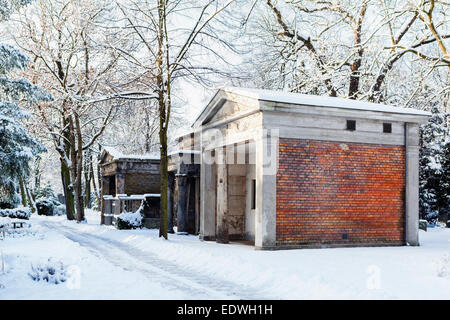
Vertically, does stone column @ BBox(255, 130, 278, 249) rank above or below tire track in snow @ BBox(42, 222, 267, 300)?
above

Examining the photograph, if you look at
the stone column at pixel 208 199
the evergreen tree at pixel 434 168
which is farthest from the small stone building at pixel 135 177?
the evergreen tree at pixel 434 168

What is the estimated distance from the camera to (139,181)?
90.9 feet

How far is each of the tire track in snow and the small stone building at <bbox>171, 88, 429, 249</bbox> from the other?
3345 mm

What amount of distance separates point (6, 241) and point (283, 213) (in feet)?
32.1

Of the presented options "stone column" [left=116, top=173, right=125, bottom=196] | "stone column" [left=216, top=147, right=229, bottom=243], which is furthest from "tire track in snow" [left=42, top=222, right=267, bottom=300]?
"stone column" [left=116, top=173, right=125, bottom=196]

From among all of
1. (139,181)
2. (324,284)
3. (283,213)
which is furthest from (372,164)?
(139,181)

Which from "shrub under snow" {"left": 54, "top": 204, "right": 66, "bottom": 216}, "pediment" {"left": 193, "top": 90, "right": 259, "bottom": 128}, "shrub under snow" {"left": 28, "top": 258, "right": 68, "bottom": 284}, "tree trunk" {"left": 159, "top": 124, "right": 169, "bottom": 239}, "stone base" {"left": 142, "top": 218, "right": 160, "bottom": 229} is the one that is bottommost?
"shrub under snow" {"left": 54, "top": 204, "right": 66, "bottom": 216}

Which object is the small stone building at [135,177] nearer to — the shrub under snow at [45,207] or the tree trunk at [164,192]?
the tree trunk at [164,192]

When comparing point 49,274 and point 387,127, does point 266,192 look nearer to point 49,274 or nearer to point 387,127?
point 387,127

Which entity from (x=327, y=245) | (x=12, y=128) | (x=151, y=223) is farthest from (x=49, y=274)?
(x=151, y=223)

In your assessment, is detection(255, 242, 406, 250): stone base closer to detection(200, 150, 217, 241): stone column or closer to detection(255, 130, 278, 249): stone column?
detection(255, 130, 278, 249): stone column

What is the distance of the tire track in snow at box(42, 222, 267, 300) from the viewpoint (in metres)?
8.78

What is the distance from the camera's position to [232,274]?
36.0 ft

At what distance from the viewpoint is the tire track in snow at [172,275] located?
8.78 meters
